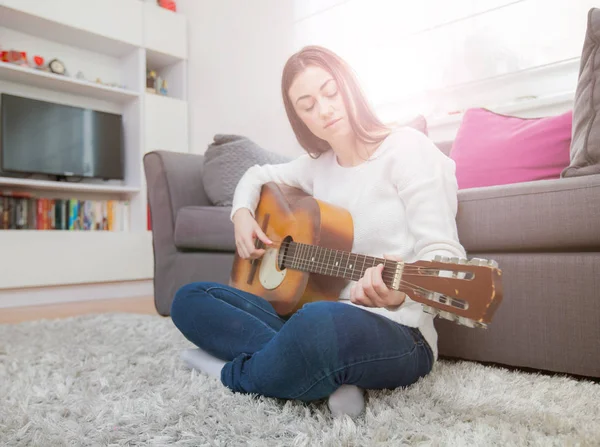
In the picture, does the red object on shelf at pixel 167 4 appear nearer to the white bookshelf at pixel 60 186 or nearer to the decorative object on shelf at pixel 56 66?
the decorative object on shelf at pixel 56 66

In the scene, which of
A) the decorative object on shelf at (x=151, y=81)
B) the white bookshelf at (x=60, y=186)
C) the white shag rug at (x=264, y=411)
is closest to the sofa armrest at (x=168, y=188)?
the white shag rug at (x=264, y=411)

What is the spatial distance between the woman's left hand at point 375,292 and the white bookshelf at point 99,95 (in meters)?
2.39

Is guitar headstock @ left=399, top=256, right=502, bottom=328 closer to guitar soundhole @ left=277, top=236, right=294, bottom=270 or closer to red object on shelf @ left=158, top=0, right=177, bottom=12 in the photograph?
guitar soundhole @ left=277, top=236, right=294, bottom=270

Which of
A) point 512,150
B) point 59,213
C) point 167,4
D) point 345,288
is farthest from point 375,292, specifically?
point 167,4

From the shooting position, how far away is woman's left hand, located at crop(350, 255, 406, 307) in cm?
67

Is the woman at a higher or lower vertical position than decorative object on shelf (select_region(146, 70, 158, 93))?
lower

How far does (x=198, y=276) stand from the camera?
172 cm

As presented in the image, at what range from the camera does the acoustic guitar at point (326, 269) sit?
22.2 inches

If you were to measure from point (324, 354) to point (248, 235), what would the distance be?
477mm

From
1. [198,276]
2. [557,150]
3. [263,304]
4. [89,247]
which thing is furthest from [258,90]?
[263,304]

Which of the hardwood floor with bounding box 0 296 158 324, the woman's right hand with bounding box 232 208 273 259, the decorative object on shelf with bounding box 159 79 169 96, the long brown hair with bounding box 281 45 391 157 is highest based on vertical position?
the decorative object on shelf with bounding box 159 79 169 96

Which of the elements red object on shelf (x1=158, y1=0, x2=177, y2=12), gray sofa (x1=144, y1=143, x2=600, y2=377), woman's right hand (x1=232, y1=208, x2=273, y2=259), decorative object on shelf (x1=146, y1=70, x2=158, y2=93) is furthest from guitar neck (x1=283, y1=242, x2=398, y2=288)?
red object on shelf (x1=158, y1=0, x2=177, y2=12)

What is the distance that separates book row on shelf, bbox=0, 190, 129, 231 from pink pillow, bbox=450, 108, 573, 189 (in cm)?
235

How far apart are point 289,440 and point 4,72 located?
2906 mm
